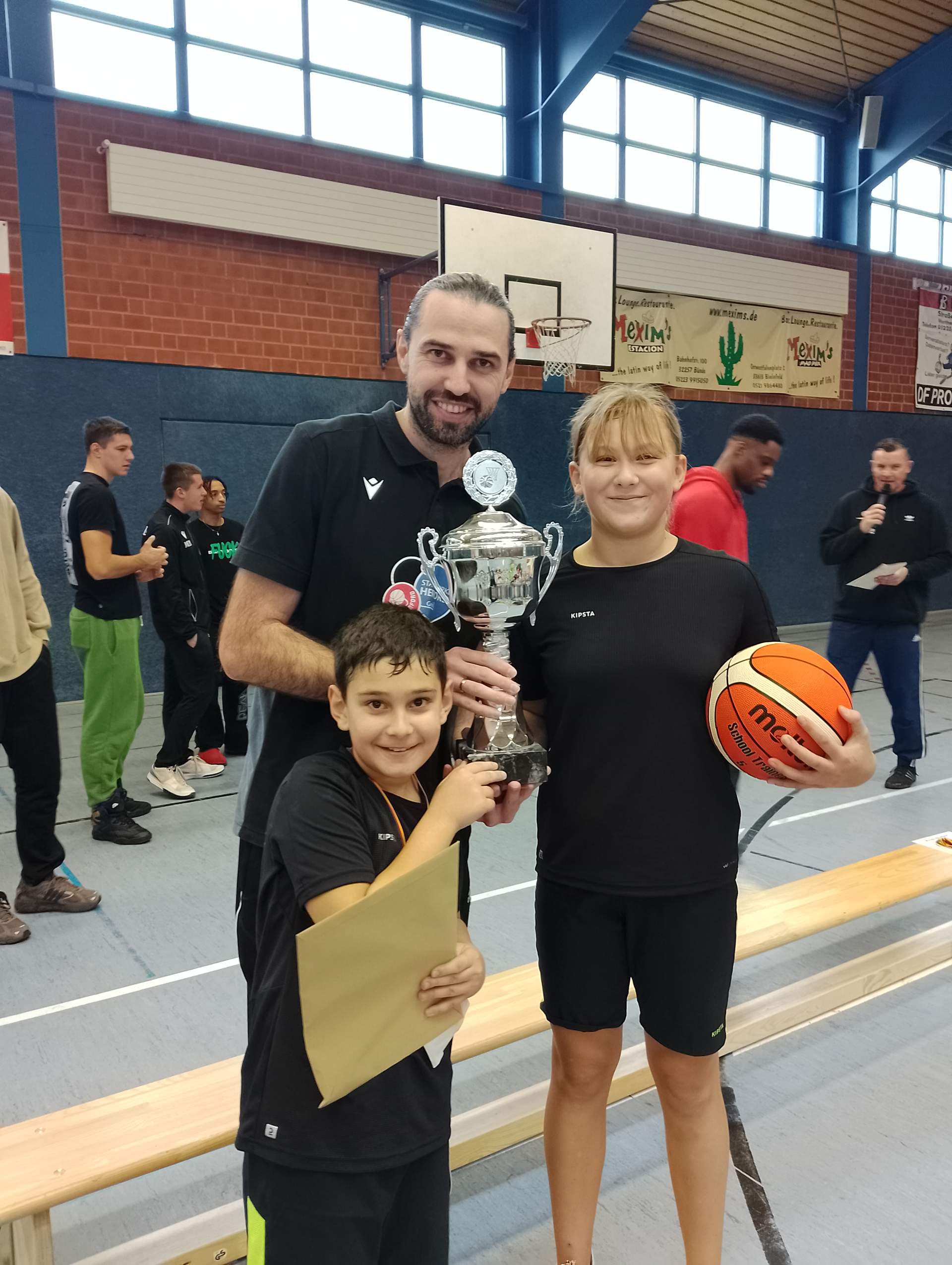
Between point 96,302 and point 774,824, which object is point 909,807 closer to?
point 774,824

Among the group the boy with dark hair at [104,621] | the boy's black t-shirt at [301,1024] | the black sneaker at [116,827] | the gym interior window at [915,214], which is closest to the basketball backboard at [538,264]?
the boy with dark hair at [104,621]

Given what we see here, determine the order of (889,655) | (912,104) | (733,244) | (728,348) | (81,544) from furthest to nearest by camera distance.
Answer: (912,104) → (728,348) → (733,244) → (889,655) → (81,544)

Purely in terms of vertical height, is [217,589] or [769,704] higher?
[769,704]

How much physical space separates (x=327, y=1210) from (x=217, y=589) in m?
4.79

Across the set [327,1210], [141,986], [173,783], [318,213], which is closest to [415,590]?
[327,1210]

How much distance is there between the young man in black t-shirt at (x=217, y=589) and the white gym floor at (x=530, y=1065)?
1322mm

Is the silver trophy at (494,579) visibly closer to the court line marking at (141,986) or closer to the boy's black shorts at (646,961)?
the boy's black shorts at (646,961)

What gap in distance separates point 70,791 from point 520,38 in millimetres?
7934

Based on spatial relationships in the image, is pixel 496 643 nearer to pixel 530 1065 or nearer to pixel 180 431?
pixel 530 1065

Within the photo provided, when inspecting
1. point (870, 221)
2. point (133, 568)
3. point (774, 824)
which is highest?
point (870, 221)

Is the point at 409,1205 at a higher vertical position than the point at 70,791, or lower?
higher

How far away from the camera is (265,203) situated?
754 centimetres

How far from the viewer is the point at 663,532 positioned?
1618 mm

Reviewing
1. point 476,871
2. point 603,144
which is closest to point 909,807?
point 476,871
